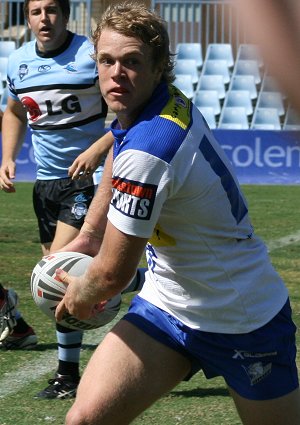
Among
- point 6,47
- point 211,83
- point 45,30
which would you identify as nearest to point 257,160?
point 211,83

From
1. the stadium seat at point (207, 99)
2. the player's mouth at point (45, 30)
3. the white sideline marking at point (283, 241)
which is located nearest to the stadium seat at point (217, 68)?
the stadium seat at point (207, 99)

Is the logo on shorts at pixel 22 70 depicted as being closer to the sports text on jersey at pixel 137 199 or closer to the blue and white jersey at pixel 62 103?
the blue and white jersey at pixel 62 103

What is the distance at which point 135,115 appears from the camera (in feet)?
9.67

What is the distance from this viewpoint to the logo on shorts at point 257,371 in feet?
9.69

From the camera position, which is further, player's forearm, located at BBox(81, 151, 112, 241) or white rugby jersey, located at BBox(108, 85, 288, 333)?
player's forearm, located at BBox(81, 151, 112, 241)

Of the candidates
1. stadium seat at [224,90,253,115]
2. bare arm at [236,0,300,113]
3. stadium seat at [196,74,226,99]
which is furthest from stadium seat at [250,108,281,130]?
bare arm at [236,0,300,113]

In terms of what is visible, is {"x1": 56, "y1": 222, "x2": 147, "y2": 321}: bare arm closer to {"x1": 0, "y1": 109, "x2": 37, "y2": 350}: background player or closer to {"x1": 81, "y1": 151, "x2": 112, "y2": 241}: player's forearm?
{"x1": 81, "y1": 151, "x2": 112, "y2": 241}: player's forearm

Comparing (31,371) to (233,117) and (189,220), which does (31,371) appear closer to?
(189,220)

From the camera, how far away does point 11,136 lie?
5773 mm

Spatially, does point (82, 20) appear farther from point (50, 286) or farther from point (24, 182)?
point (50, 286)

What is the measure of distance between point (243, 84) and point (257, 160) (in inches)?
175

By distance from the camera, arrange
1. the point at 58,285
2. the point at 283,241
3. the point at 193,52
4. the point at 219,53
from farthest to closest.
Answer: the point at 193,52, the point at 219,53, the point at 283,241, the point at 58,285

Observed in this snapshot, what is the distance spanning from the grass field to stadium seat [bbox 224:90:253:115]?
8.89 metres

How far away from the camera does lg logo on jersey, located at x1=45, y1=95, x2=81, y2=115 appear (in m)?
5.54
